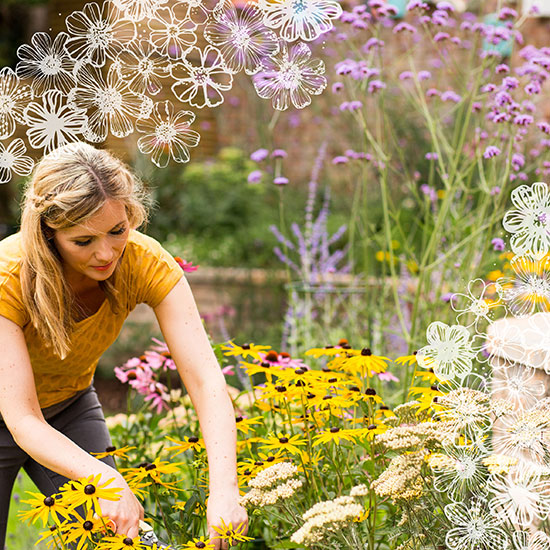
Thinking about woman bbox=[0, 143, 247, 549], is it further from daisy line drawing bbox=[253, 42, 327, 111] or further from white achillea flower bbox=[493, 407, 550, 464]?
white achillea flower bbox=[493, 407, 550, 464]

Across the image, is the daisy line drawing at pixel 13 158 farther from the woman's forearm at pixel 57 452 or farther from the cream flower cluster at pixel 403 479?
the cream flower cluster at pixel 403 479

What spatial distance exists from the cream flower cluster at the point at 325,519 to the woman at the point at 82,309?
0.26 meters

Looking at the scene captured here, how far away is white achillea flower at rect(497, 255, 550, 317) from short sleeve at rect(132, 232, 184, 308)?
72 centimetres

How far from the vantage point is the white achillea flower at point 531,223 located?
136 centimetres

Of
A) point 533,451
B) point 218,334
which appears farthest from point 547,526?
point 218,334

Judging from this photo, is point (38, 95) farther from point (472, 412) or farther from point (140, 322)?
point (140, 322)

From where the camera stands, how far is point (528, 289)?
1.34 meters

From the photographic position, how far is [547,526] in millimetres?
1362

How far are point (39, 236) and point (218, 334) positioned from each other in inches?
133

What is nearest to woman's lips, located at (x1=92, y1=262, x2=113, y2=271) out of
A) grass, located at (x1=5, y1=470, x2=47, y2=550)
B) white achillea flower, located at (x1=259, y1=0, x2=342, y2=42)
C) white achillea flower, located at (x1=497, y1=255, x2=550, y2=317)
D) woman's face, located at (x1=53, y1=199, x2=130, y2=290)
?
woman's face, located at (x1=53, y1=199, x2=130, y2=290)

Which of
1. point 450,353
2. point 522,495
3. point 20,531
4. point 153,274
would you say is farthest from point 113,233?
point 20,531

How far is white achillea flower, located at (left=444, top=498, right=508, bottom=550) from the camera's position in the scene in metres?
1.26

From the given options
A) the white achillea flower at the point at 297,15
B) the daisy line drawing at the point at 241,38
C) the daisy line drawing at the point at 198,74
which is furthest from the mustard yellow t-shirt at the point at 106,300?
the white achillea flower at the point at 297,15
